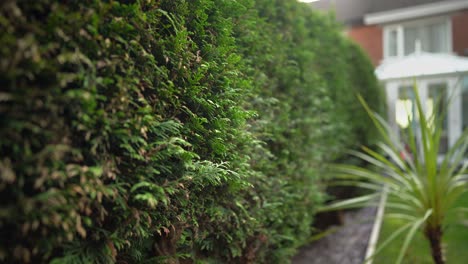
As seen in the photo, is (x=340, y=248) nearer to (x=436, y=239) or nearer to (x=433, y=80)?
(x=436, y=239)

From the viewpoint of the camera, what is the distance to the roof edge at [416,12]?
12.2 meters

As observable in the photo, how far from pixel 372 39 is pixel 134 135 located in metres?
14.7

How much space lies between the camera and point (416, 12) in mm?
12602

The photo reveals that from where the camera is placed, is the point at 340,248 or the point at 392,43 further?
the point at 392,43

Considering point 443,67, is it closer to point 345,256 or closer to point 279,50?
point 345,256

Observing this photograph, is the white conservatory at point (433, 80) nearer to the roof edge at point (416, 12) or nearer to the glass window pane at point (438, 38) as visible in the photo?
the glass window pane at point (438, 38)

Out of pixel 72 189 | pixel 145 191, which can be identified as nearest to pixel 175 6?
pixel 145 191

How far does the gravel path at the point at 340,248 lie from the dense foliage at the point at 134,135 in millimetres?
1160

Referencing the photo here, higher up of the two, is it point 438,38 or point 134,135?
point 438,38

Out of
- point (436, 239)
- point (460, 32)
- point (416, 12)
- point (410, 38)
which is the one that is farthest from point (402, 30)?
point (436, 239)

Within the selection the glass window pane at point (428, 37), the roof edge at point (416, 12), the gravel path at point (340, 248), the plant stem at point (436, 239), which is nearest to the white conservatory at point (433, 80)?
the glass window pane at point (428, 37)

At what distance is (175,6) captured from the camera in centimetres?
175

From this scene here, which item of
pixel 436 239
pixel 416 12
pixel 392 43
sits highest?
pixel 416 12

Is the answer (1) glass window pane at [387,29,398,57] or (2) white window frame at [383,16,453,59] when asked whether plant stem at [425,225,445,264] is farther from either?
(1) glass window pane at [387,29,398,57]
